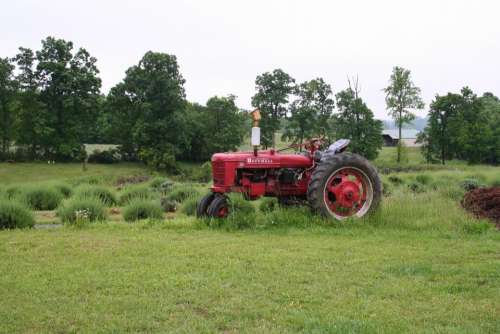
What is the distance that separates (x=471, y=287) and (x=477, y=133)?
45.6 metres

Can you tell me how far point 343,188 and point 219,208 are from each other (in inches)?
83.2

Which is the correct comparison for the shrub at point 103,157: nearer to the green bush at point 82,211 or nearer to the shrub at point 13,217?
the green bush at point 82,211

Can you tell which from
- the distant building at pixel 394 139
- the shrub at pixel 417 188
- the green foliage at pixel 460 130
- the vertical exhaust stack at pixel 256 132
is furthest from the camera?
the distant building at pixel 394 139

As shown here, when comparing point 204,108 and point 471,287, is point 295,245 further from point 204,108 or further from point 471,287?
point 204,108

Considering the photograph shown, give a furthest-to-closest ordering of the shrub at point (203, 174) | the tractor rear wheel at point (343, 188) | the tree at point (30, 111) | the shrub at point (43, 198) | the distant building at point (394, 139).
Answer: the distant building at point (394, 139) < the tree at point (30, 111) < the shrub at point (203, 174) < the shrub at point (43, 198) < the tractor rear wheel at point (343, 188)

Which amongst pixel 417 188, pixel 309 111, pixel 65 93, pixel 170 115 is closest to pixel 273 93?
pixel 309 111

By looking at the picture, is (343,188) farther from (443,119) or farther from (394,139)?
(394,139)

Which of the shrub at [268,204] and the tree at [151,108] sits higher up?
the tree at [151,108]

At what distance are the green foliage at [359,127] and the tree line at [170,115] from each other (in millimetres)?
81

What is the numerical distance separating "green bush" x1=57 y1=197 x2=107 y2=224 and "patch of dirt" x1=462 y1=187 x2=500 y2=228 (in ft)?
20.9

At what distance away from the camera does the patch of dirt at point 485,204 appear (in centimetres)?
925

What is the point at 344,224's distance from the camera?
8.98m

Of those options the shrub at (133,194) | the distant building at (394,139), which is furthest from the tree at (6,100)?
the distant building at (394,139)

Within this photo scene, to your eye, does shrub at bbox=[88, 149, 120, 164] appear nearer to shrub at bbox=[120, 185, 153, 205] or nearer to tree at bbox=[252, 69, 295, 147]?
tree at bbox=[252, 69, 295, 147]
